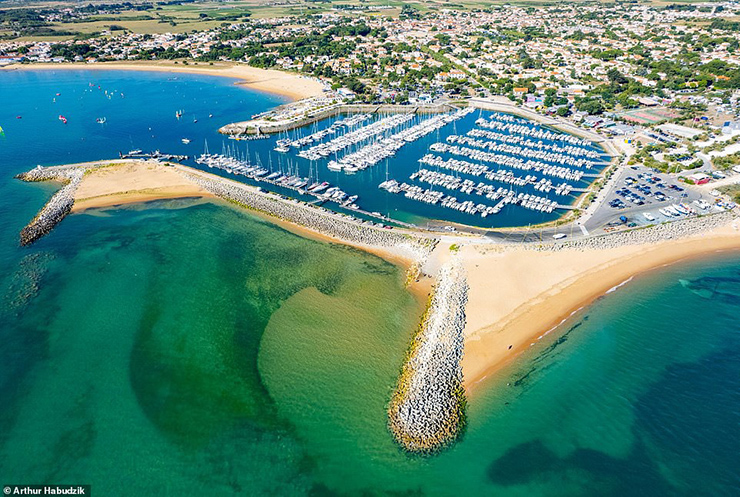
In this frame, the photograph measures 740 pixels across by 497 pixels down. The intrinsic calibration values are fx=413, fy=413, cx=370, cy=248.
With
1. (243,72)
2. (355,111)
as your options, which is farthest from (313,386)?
(243,72)

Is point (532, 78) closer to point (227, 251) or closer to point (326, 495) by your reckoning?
point (227, 251)

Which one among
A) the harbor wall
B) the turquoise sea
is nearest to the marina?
the harbor wall

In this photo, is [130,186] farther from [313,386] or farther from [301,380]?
[313,386]

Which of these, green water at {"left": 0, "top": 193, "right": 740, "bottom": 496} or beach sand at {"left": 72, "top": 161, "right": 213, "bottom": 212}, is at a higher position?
beach sand at {"left": 72, "top": 161, "right": 213, "bottom": 212}

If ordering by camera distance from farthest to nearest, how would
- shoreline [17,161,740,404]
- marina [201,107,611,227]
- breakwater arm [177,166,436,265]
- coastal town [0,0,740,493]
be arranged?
marina [201,107,611,227]
breakwater arm [177,166,436,265]
coastal town [0,0,740,493]
shoreline [17,161,740,404]

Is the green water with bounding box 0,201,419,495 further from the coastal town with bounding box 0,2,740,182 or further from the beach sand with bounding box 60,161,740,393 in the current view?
the coastal town with bounding box 0,2,740,182
